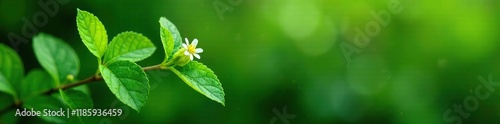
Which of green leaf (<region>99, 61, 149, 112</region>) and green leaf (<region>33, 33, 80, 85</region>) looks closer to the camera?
green leaf (<region>99, 61, 149, 112</region>)

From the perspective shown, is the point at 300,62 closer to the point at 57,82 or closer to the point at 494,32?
the point at 494,32

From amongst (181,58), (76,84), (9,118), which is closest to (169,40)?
(181,58)

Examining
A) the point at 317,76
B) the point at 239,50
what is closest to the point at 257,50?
the point at 239,50

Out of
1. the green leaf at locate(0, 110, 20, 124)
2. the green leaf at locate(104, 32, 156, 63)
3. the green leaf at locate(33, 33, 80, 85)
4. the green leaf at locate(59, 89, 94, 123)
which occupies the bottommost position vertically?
the green leaf at locate(0, 110, 20, 124)

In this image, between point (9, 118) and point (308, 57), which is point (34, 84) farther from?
point (308, 57)

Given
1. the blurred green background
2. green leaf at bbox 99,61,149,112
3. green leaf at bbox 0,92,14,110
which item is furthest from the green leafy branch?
the blurred green background

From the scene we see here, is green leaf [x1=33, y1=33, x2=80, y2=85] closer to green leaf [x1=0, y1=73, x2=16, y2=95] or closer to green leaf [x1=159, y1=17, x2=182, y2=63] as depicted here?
green leaf [x1=0, y1=73, x2=16, y2=95]

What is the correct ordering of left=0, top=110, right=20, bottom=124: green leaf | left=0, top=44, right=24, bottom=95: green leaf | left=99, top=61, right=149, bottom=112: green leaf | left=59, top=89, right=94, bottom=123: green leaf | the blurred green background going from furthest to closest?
1. the blurred green background
2. left=0, top=110, right=20, bottom=124: green leaf
3. left=0, top=44, right=24, bottom=95: green leaf
4. left=59, top=89, right=94, bottom=123: green leaf
5. left=99, top=61, right=149, bottom=112: green leaf

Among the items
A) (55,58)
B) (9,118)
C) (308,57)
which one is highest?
(55,58)
